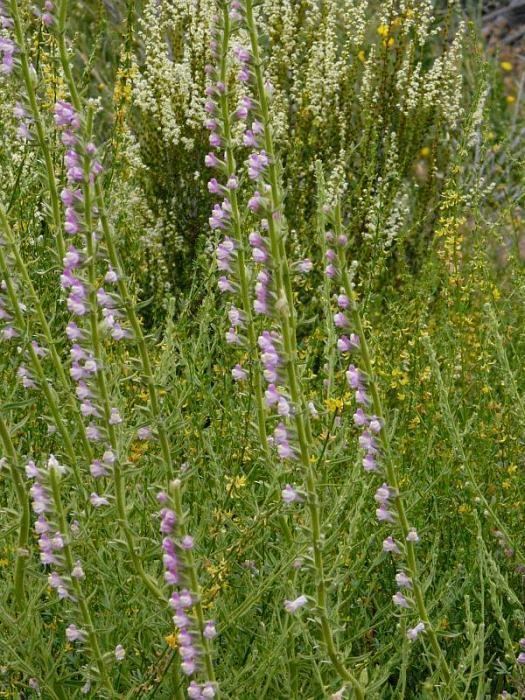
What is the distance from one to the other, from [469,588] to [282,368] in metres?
1.24

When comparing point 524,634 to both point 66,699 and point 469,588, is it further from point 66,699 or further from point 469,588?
point 66,699

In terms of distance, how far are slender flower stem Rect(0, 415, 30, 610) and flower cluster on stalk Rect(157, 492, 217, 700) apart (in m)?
0.48

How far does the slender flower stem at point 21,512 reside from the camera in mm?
1986

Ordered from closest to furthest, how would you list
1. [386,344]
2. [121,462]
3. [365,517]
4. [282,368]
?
[282,368], [121,462], [365,517], [386,344]

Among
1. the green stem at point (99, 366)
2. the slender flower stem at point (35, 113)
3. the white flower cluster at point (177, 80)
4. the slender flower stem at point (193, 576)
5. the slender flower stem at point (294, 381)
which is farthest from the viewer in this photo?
the white flower cluster at point (177, 80)

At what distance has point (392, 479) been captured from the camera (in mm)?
1943

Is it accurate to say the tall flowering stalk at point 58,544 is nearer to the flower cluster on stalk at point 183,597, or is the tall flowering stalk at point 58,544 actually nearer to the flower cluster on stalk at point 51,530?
the flower cluster on stalk at point 51,530

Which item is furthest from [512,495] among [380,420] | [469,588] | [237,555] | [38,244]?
[38,244]

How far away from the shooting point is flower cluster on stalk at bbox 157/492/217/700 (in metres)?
1.55

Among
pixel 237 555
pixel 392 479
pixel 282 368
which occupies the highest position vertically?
pixel 282 368

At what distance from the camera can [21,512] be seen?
208 centimetres

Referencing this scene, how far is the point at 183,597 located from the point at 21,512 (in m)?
0.61

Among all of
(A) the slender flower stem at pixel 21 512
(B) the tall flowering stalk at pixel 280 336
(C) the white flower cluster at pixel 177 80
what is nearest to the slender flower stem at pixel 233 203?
(B) the tall flowering stalk at pixel 280 336

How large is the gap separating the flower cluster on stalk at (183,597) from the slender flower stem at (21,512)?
1.56ft
